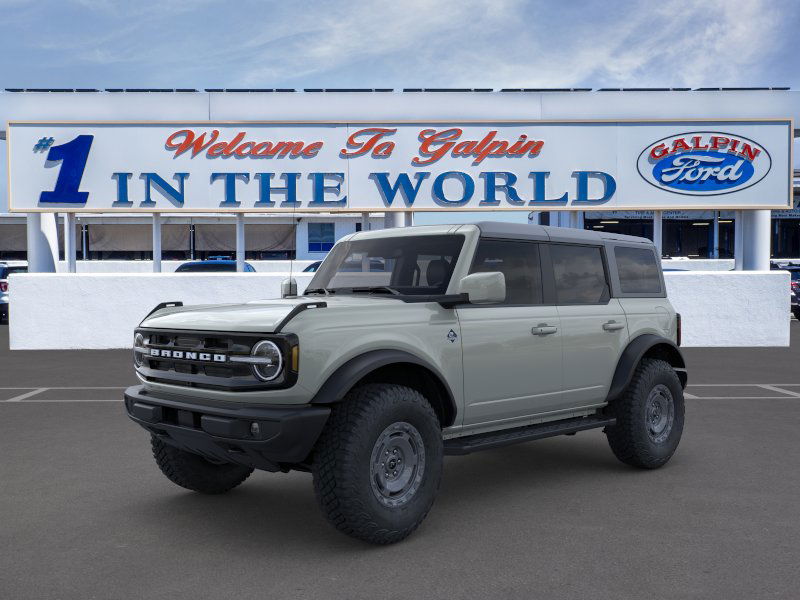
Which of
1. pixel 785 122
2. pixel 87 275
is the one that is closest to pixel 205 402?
pixel 87 275

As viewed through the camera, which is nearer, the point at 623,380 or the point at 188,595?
the point at 188,595

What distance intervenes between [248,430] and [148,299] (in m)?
12.5

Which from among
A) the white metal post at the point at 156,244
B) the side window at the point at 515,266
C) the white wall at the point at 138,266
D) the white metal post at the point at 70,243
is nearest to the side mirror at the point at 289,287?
the side window at the point at 515,266

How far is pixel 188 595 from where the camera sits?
3.71 meters

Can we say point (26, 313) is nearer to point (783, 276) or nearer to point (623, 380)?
point (623, 380)

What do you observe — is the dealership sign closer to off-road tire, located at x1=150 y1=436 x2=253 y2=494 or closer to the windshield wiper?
the windshield wiper

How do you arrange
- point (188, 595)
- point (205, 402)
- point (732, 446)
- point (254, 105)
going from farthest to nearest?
point (254, 105) → point (732, 446) → point (205, 402) → point (188, 595)

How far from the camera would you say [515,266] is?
558 centimetres

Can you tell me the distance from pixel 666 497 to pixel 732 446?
6.22 feet

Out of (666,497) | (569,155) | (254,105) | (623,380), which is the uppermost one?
(254,105)

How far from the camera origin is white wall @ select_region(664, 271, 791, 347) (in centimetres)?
A: 1603

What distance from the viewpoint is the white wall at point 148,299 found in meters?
15.8

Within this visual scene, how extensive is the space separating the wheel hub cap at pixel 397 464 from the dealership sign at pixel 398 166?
38.7ft

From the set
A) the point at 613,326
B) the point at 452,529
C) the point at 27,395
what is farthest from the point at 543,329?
the point at 27,395
